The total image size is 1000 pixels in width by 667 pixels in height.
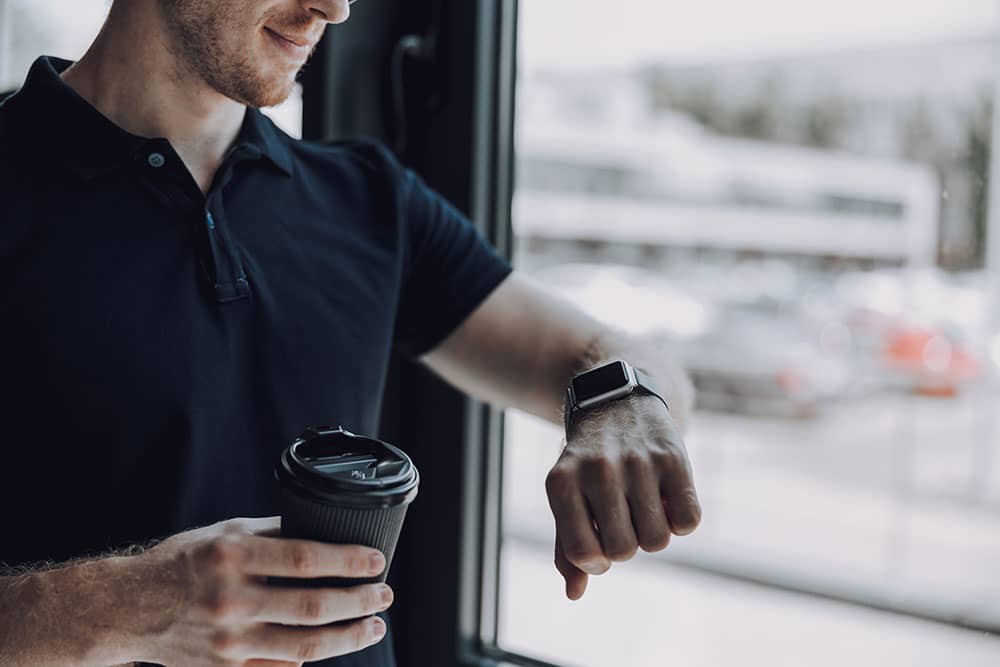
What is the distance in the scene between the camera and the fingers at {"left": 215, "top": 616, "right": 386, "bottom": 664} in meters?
0.70

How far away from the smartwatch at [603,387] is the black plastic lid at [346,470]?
23 cm

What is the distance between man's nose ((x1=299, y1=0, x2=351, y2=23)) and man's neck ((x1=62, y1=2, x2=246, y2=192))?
0.13 m

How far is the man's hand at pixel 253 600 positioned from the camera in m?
0.67

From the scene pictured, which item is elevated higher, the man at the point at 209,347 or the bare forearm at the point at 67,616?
the man at the point at 209,347

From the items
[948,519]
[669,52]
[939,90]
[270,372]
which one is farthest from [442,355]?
[948,519]

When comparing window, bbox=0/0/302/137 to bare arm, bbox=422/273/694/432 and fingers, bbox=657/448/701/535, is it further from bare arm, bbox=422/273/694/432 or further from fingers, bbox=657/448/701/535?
fingers, bbox=657/448/701/535

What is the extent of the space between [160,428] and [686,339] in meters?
1.45

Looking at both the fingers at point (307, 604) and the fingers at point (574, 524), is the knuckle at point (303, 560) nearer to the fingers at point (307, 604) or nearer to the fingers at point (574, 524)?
the fingers at point (307, 604)

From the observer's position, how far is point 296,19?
0.98m

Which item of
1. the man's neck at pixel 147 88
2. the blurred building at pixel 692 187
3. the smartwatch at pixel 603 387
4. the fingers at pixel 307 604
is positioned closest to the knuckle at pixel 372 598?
the fingers at pixel 307 604

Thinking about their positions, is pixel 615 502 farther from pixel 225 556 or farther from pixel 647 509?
pixel 225 556

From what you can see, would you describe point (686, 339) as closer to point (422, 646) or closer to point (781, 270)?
point (781, 270)

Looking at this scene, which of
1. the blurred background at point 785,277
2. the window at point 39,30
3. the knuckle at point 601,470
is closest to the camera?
the knuckle at point 601,470

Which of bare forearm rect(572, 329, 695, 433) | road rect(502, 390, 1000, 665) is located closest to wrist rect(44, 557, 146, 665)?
bare forearm rect(572, 329, 695, 433)
